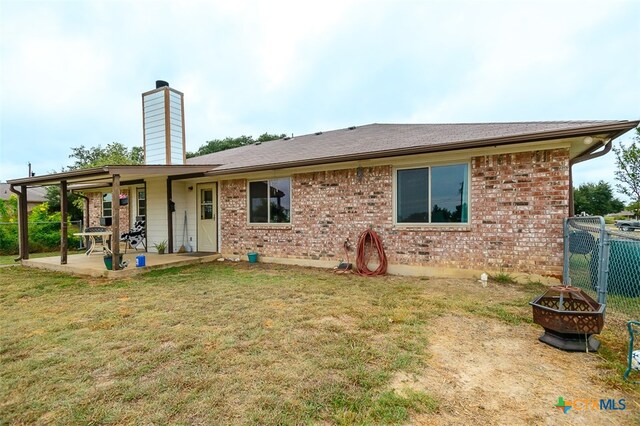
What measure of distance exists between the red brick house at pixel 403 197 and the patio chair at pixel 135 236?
0.57 meters

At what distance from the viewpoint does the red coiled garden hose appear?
6.39 m

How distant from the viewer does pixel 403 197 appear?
6.37 meters

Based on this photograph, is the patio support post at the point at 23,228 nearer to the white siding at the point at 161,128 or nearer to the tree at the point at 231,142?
the white siding at the point at 161,128

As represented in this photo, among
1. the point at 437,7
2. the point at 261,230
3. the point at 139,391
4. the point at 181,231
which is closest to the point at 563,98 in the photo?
the point at 437,7

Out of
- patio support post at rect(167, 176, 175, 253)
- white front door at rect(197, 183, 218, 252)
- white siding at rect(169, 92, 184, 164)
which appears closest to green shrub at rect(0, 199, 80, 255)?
patio support post at rect(167, 176, 175, 253)

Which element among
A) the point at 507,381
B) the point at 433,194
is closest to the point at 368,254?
the point at 433,194

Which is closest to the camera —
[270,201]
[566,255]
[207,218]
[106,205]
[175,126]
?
[566,255]

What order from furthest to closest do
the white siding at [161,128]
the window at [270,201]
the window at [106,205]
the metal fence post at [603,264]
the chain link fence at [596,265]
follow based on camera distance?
the window at [106,205] → the white siding at [161,128] → the window at [270,201] → the chain link fence at [596,265] → the metal fence post at [603,264]

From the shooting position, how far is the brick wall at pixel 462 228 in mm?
5121

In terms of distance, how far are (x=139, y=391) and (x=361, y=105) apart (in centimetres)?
1997

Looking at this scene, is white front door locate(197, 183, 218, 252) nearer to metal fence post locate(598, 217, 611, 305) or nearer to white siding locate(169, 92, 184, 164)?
white siding locate(169, 92, 184, 164)

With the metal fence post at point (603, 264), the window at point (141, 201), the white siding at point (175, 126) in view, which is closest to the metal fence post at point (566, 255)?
the metal fence post at point (603, 264)

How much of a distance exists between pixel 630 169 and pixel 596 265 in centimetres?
2032

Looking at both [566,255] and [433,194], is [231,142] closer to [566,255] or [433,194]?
[433,194]
